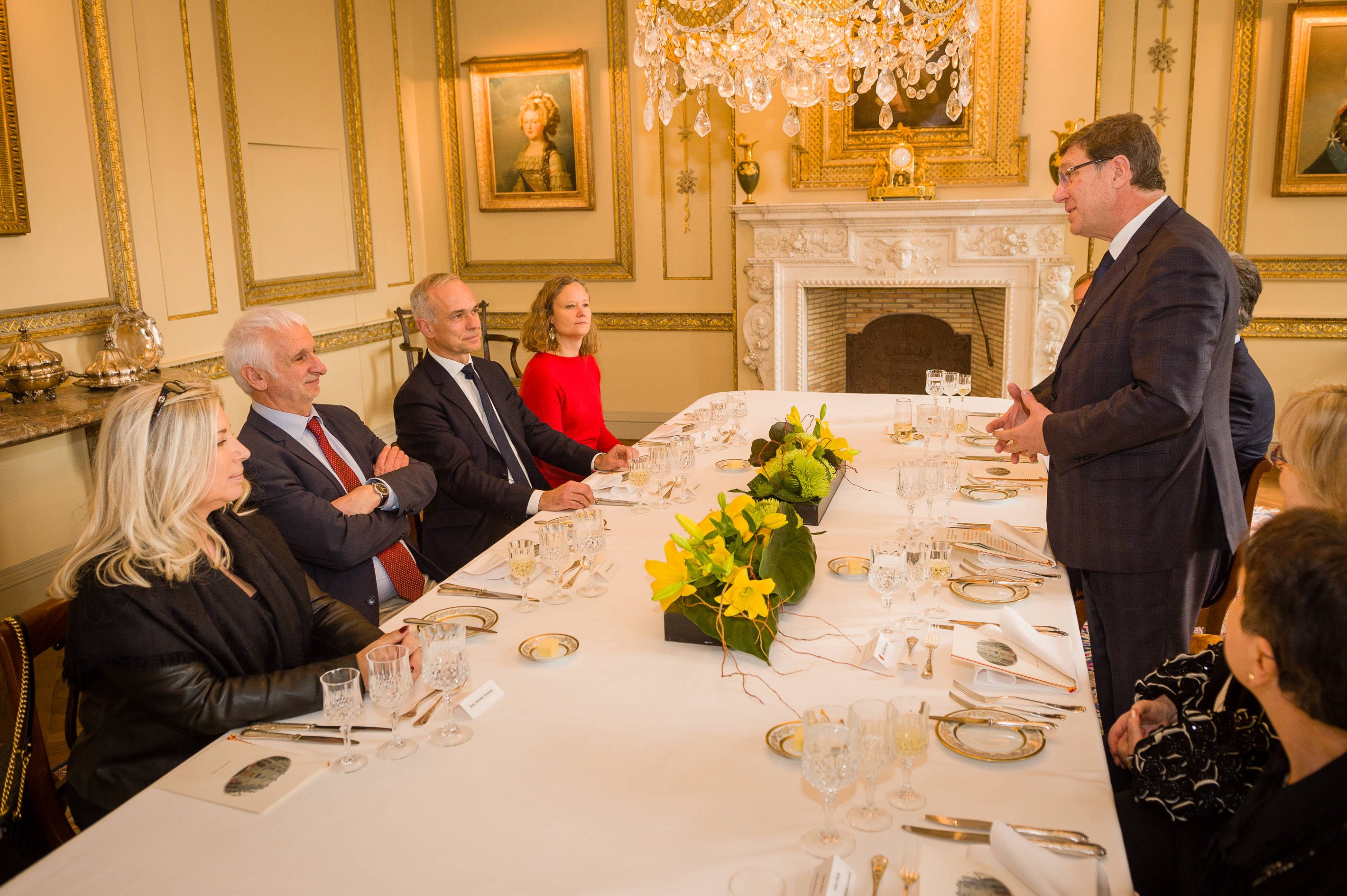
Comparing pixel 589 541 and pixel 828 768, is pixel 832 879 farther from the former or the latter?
pixel 589 541

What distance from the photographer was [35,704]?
5.65 feet

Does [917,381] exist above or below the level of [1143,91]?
below

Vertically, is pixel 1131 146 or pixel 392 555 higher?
pixel 1131 146

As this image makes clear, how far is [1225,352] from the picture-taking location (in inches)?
90.0

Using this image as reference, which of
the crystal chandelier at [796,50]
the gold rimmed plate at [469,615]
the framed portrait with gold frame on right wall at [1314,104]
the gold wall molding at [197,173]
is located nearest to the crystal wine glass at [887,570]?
the gold rimmed plate at [469,615]

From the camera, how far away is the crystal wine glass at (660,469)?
9.02 ft

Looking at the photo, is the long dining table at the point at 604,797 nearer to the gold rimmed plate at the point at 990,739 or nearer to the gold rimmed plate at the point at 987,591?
the gold rimmed plate at the point at 990,739

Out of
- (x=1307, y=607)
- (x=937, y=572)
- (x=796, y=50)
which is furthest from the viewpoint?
(x=796, y=50)

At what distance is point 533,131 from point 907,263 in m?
2.87

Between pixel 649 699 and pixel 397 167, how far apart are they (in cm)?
619

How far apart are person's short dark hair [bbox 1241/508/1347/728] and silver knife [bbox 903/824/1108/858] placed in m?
0.30

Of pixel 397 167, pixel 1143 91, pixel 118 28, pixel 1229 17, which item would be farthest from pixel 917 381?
pixel 118 28

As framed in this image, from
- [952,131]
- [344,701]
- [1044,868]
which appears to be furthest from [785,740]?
[952,131]

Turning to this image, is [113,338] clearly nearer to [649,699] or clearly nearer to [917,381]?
[649,699]
